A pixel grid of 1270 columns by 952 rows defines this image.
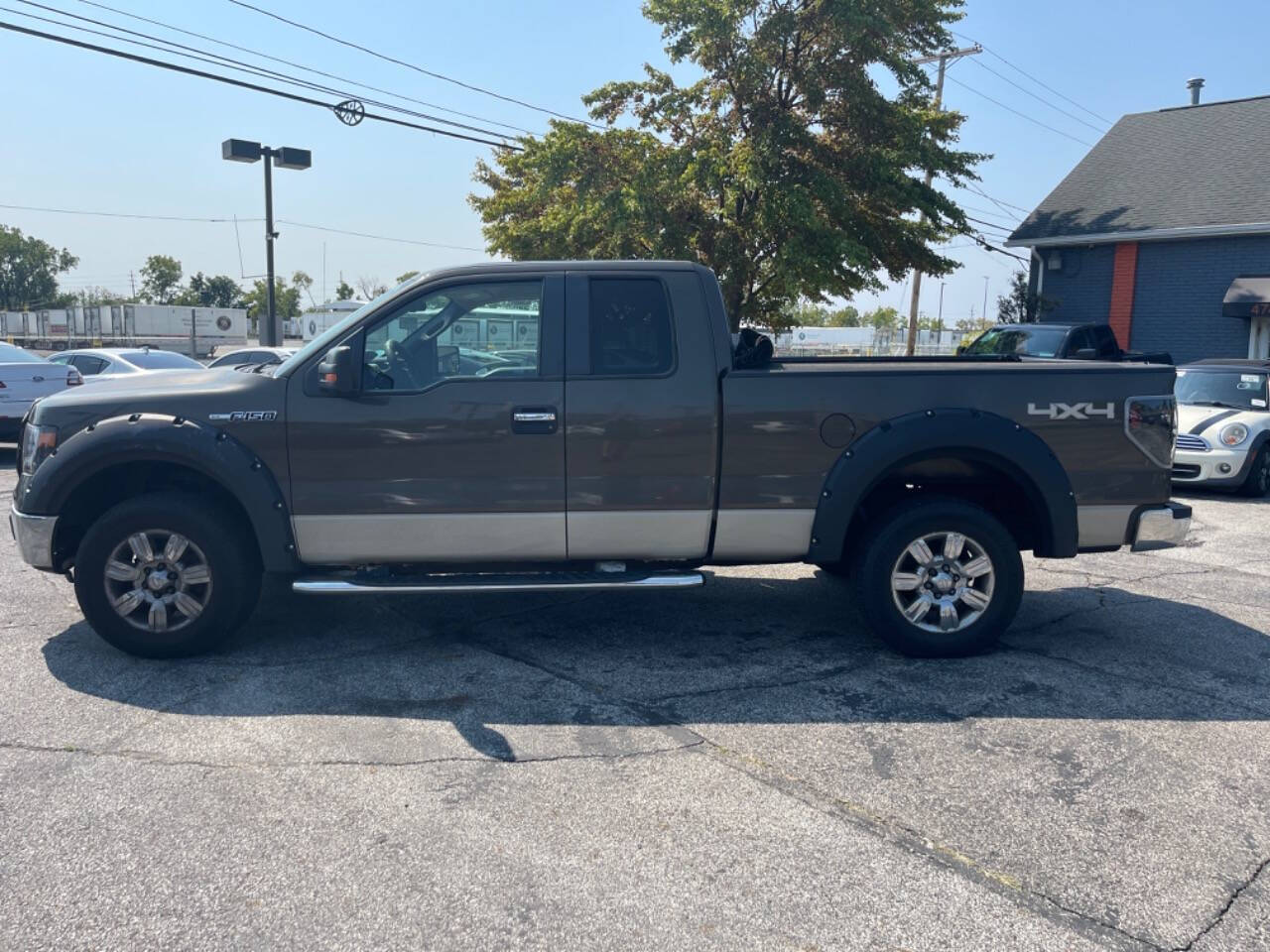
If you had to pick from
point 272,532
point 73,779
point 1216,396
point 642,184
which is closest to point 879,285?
point 642,184

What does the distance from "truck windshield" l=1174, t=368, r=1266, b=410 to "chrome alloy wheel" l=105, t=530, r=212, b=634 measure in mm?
10933

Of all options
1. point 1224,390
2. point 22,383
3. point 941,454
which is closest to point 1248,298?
point 1224,390

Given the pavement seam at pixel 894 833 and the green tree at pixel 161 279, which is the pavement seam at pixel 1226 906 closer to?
the pavement seam at pixel 894 833

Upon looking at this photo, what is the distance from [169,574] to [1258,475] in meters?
11.2

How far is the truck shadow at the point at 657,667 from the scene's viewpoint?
4.73 metres

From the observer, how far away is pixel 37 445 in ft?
17.3

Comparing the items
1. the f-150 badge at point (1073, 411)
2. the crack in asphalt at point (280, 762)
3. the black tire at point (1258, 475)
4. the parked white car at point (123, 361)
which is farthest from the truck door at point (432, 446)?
the parked white car at point (123, 361)

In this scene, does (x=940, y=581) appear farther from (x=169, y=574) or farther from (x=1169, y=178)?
(x=1169, y=178)

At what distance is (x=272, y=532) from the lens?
17.0 ft

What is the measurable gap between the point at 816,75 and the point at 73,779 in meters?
15.5

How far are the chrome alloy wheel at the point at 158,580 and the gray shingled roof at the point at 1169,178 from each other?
72.3 ft

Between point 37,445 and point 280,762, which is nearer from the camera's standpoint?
point 280,762

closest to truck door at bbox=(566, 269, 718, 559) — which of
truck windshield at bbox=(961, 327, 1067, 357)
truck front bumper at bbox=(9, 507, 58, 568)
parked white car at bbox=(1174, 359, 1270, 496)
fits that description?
truck front bumper at bbox=(9, 507, 58, 568)

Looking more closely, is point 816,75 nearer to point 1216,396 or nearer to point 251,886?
point 1216,396
